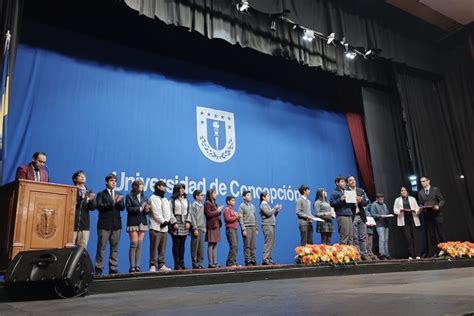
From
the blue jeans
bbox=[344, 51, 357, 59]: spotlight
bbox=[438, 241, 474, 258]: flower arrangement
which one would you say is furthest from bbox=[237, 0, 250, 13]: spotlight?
bbox=[438, 241, 474, 258]: flower arrangement

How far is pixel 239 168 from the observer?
20.6 feet

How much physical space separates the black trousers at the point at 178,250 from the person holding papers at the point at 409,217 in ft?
10.6

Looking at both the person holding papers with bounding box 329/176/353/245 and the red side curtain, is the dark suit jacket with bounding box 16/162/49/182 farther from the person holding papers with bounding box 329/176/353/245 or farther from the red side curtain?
the red side curtain

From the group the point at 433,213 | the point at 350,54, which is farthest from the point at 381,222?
the point at 350,54

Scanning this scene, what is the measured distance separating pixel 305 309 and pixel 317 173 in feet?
19.8

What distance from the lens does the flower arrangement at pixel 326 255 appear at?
4.33 meters

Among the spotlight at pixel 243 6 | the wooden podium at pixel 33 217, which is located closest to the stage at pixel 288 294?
the wooden podium at pixel 33 217

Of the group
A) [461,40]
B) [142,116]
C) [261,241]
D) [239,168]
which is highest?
[461,40]

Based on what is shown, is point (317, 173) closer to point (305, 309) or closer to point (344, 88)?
point (344, 88)

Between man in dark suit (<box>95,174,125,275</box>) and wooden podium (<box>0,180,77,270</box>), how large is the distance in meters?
0.96

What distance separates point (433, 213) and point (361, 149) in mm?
2263

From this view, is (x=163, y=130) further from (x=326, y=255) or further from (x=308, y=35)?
(x=326, y=255)

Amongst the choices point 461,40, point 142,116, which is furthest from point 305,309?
point 461,40

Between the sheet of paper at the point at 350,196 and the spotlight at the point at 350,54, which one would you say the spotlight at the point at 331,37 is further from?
the sheet of paper at the point at 350,196
